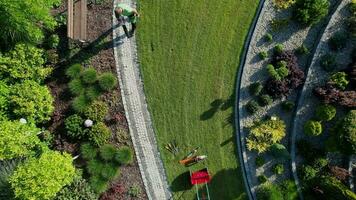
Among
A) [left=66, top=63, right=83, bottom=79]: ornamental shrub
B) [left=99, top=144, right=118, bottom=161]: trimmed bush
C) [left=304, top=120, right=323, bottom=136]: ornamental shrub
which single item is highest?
[left=66, top=63, right=83, bottom=79]: ornamental shrub

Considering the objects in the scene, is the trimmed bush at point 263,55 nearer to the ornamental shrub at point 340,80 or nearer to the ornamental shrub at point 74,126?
the ornamental shrub at point 340,80

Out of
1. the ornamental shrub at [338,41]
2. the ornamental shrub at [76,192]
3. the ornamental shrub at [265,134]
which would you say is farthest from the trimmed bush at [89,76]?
the ornamental shrub at [338,41]


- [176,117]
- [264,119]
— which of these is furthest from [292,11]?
[176,117]

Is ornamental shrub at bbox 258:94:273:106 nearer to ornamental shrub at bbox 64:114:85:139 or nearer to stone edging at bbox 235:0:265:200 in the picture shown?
stone edging at bbox 235:0:265:200

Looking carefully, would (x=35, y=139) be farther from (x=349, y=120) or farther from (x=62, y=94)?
(x=349, y=120)

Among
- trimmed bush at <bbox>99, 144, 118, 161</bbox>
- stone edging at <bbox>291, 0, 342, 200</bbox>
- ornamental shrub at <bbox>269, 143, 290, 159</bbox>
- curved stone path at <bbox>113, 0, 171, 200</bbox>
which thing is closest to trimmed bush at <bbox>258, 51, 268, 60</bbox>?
stone edging at <bbox>291, 0, 342, 200</bbox>

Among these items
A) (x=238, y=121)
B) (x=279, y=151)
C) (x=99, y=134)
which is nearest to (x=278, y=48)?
(x=238, y=121)
